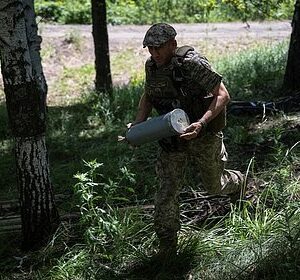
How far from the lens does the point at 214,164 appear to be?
424 cm

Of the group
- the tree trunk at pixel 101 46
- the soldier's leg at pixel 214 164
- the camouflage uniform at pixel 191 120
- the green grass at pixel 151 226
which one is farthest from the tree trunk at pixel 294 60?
the camouflage uniform at pixel 191 120

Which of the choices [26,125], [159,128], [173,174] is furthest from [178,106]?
[26,125]

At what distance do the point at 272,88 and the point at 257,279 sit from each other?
5054 millimetres

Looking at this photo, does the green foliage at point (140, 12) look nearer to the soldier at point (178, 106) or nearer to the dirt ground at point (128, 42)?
the dirt ground at point (128, 42)

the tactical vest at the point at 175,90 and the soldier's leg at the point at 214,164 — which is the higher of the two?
the tactical vest at the point at 175,90

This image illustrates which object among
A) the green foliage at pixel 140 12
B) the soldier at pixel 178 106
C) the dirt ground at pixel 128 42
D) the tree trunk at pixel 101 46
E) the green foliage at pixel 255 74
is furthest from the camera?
the green foliage at pixel 140 12

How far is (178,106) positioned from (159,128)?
26cm

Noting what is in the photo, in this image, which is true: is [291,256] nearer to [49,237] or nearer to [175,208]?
[175,208]

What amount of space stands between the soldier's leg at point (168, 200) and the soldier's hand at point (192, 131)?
392 mm

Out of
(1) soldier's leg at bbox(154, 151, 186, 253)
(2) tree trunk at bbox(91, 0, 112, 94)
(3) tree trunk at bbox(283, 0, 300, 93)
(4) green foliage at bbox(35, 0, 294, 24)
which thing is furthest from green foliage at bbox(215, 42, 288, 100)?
(4) green foliage at bbox(35, 0, 294, 24)

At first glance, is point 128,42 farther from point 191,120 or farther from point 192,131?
point 192,131

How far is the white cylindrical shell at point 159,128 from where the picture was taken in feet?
12.2

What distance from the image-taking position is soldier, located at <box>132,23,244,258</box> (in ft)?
12.4

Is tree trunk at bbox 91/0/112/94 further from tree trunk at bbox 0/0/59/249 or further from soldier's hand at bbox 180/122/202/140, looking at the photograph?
soldier's hand at bbox 180/122/202/140
